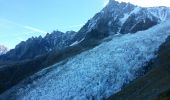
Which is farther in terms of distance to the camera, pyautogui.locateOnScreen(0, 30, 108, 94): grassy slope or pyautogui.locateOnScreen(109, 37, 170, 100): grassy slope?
pyautogui.locateOnScreen(0, 30, 108, 94): grassy slope

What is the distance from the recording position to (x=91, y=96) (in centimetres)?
5450

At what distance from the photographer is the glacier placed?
5656cm

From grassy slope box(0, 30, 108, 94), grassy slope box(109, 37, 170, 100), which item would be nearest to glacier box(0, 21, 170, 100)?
grassy slope box(109, 37, 170, 100)

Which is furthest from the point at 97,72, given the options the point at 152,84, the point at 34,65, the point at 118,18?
the point at 118,18

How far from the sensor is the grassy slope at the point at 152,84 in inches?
1725

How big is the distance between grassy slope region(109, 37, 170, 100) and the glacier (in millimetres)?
3105

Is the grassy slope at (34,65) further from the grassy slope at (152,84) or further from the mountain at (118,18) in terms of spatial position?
the mountain at (118,18)

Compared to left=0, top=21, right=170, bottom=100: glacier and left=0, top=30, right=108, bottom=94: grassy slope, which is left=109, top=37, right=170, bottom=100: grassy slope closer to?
left=0, top=21, right=170, bottom=100: glacier

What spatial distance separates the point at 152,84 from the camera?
47.8 m

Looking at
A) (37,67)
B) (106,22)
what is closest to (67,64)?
(37,67)

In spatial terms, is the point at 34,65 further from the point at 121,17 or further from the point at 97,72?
the point at 121,17

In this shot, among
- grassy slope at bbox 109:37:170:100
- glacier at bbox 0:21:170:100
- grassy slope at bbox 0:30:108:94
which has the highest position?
grassy slope at bbox 0:30:108:94

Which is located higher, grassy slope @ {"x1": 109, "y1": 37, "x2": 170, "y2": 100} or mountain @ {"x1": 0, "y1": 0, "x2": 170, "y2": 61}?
mountain @ {"x1": 0, "y1": 0, "x2": 170, "y2": 61}

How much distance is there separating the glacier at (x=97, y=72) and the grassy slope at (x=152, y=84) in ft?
10.2
